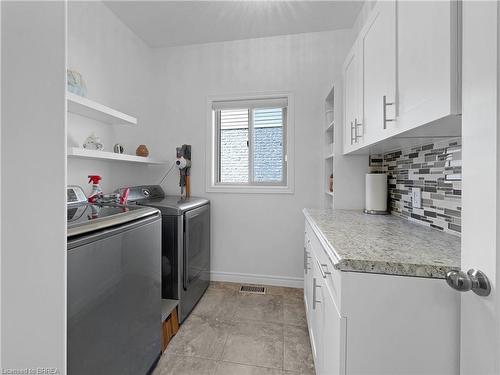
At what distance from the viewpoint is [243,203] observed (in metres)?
2.68

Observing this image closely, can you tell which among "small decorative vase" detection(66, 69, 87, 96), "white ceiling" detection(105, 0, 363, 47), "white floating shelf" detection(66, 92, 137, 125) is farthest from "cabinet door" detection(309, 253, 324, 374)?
"white ceiling" detection(105, 0, 363, 47)

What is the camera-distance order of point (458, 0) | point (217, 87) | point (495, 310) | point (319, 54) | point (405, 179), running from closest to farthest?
1. point (495, 310)
2. point (458, 0)
3. point (405, 179)
4. point (319, 54)
5. point (217, 87)

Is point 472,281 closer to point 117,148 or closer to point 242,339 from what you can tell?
point 242,339

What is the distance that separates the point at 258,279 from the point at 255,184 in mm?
1041

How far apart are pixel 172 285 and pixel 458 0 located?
2132 mm

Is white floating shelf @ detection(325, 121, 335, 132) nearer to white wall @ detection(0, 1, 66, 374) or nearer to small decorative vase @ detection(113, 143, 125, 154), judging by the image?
small decorative vase @ detection(113, 143, 125, 154)

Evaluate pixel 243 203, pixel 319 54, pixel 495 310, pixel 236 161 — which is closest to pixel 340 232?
pixel 495 310

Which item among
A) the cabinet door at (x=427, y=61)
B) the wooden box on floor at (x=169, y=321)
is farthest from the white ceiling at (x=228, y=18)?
the wooden box on floor at (x=169, y=321)

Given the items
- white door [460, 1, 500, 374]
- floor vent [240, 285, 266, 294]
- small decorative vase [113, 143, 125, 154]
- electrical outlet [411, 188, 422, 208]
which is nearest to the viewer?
white door [460, 1, 500, 374]

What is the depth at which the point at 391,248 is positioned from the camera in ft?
3.04

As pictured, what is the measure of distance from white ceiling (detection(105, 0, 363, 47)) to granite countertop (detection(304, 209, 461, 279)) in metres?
1.97

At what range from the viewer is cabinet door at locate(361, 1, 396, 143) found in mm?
1099

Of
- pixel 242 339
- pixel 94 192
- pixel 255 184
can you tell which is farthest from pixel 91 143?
pixel 242 339

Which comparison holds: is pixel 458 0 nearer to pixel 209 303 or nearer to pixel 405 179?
pixel 405 179
